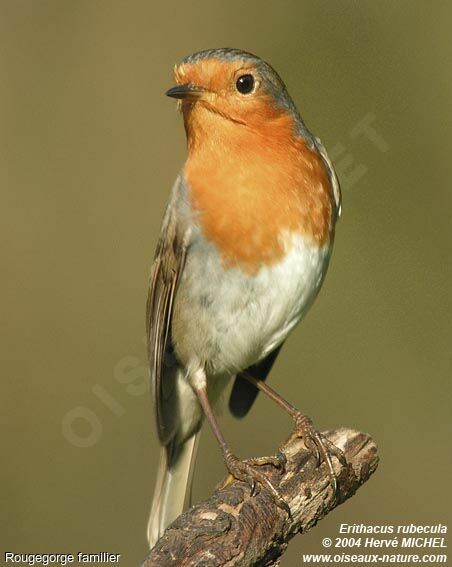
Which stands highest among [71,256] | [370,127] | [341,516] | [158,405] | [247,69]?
[247,69]

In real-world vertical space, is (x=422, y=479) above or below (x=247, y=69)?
below

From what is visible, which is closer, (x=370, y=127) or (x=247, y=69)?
(x=247, y=69)

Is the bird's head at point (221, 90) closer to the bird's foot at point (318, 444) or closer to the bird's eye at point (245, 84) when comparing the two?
the bird's eye at point (245, 84)

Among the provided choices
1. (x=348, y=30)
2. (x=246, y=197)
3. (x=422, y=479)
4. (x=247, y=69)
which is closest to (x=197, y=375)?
(x=246, y=197)

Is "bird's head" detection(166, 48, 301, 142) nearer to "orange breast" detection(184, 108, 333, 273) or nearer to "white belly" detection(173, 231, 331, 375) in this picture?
"orange breast" detection(184, 108, 333, 273)

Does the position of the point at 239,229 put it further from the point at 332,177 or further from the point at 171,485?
the point at 171,485

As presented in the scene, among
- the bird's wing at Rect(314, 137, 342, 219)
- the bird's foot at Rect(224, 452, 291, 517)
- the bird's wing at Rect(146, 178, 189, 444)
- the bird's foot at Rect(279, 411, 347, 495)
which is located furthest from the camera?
the bird's wing at Rect(314, 137, 342, 219)

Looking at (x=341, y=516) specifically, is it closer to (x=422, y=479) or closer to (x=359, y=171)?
(x=422, y=479)

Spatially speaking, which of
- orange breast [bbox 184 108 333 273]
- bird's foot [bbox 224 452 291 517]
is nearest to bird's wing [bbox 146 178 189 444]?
orange breast [bbox 184 108 333 273]
